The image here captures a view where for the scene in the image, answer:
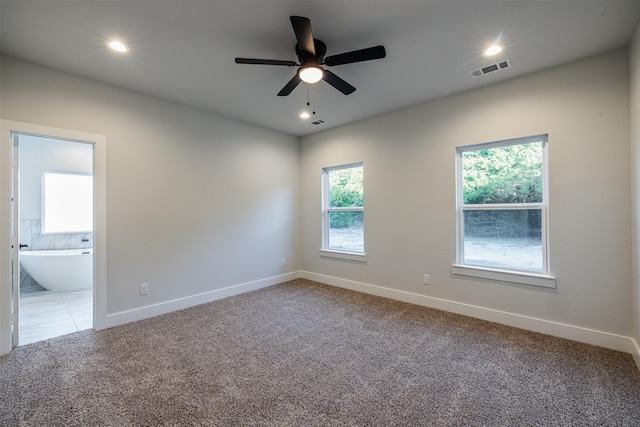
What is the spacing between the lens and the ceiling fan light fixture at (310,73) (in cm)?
216

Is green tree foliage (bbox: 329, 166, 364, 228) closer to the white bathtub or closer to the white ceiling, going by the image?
the white ceiling

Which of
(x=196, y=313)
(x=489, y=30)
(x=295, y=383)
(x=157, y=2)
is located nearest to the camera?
(x=157, y=2)

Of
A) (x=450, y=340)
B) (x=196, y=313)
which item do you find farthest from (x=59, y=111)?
(x=450, y=340)

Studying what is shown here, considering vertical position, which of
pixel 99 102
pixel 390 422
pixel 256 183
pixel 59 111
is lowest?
pixel 390 422

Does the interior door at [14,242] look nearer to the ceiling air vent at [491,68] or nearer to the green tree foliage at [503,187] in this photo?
the ceiling air vent at [491,68]

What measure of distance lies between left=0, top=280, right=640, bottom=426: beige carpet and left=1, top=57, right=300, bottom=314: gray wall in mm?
697

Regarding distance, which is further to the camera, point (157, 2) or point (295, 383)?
point (295, 383)

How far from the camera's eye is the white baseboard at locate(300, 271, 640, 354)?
2449mm

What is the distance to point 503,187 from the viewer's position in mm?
3131

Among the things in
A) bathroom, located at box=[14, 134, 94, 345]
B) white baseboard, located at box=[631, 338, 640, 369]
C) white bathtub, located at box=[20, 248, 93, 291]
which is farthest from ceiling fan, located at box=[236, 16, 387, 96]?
white bathtub, located at box=[20, 248, 93, 291]

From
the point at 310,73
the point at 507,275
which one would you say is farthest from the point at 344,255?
the point at 310,73

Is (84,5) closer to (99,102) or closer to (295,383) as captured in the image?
(99,102)

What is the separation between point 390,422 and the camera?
1637mm

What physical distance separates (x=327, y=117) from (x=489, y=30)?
2308 mm
